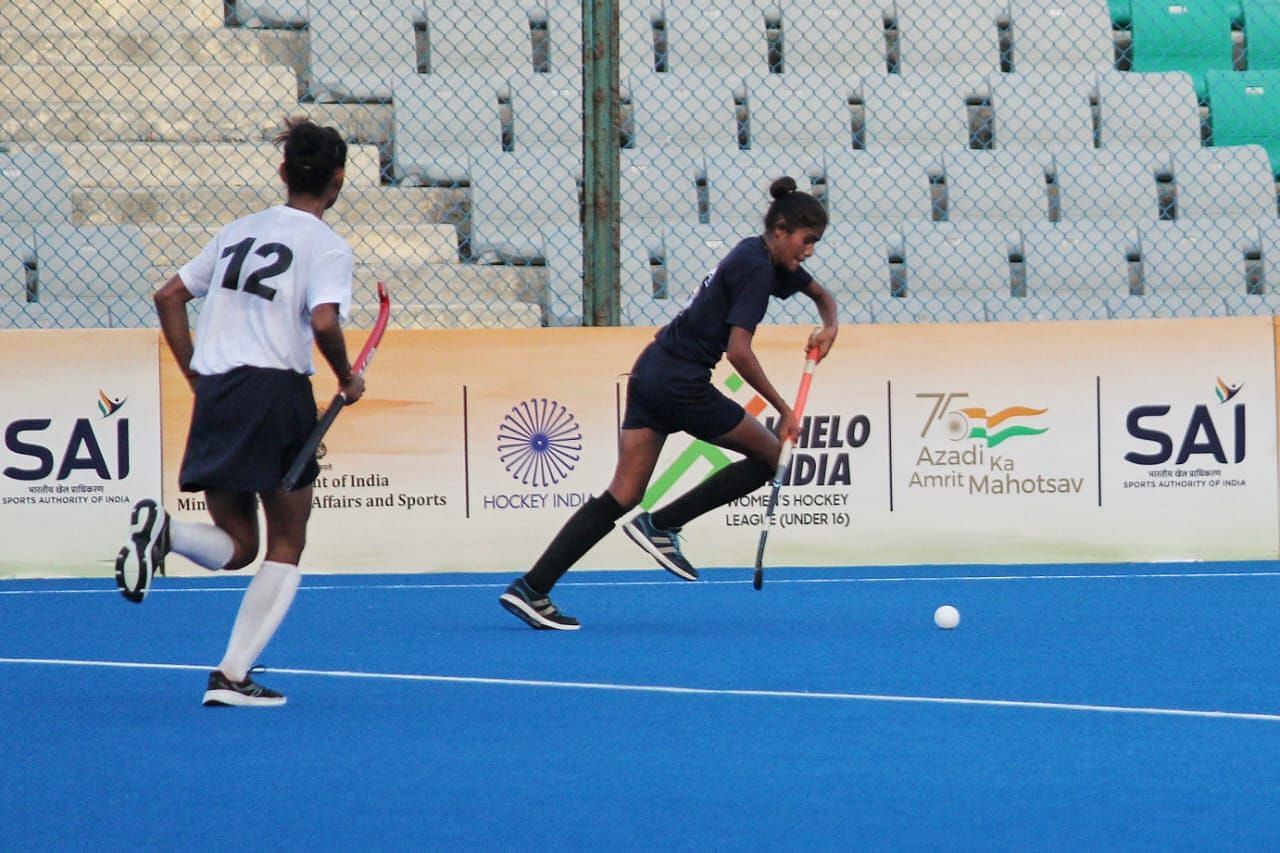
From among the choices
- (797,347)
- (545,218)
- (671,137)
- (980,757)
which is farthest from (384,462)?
(980,757)

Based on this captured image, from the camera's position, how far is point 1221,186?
13484 mm

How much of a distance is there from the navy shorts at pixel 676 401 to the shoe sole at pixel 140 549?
2547 mm

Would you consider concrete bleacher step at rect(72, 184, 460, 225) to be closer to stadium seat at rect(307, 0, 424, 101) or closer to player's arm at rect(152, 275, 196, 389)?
stadium seat at rect(307, 0, 424, 101)

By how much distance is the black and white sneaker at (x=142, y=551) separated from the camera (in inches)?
205

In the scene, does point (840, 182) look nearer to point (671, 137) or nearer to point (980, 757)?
point (671, 137)

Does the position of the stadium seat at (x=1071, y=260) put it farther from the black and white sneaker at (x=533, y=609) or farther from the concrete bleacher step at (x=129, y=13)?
the black and white sneaker at (x=533, y=609)

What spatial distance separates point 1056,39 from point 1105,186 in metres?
1.70

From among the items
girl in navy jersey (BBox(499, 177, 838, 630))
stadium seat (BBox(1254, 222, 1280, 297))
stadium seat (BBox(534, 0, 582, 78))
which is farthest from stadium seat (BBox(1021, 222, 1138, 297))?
girl in navy jersey (BBox(499, 177, 838, 630))

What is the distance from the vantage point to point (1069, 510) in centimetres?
1012

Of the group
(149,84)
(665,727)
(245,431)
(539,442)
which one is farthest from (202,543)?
(149,84)

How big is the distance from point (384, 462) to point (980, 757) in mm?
5858

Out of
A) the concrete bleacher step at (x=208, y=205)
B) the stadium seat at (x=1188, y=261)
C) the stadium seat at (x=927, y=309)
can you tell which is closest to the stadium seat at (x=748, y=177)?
the stadium seat at (x=927, y=309)

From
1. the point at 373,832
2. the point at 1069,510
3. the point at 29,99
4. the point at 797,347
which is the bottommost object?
the point at 373,832

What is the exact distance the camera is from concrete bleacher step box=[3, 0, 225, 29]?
13484 millimetres
